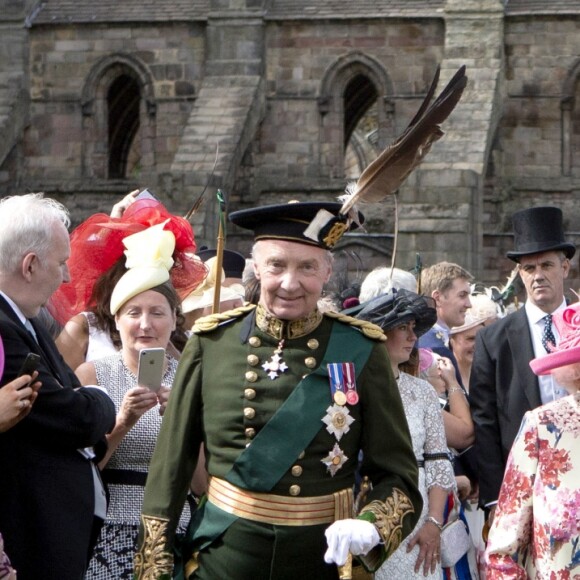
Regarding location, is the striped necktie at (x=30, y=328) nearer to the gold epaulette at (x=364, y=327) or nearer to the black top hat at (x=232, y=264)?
the gold epaulette at (x=364, y=327)

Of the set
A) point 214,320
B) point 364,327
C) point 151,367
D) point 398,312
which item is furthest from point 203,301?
point 364,327

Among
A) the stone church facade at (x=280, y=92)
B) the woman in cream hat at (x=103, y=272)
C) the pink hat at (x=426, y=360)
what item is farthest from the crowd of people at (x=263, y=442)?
the stone church facade at (x=280, y=92)

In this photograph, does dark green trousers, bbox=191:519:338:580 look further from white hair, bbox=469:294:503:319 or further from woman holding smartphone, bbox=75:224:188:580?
white hair, bbox=469:294:503:319

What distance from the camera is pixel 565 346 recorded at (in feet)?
17.7

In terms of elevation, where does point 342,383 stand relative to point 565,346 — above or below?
below

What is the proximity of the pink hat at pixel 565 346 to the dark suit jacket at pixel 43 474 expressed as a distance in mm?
1525

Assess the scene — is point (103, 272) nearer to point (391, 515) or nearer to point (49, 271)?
point (49, 271)

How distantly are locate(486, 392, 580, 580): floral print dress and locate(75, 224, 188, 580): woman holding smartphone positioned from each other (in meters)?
1.42

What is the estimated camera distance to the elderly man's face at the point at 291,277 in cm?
540

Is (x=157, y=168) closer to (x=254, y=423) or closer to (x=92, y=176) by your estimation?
(x=92, y=176)

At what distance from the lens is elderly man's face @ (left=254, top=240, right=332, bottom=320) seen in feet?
17.7

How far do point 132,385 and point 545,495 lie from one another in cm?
189

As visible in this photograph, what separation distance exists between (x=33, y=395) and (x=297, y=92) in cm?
2143

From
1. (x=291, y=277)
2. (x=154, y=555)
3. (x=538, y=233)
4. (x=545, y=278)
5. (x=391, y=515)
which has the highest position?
(x=538, y=233)
